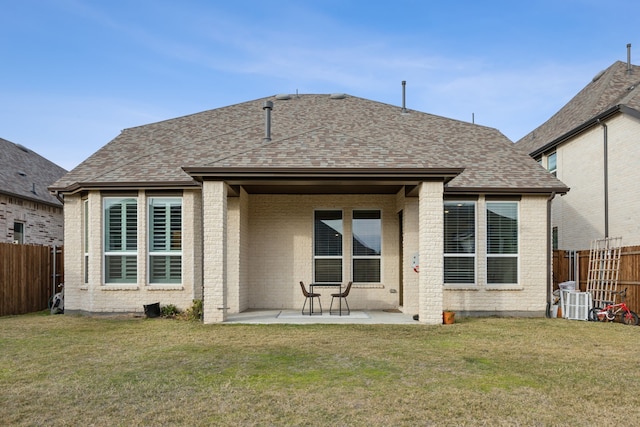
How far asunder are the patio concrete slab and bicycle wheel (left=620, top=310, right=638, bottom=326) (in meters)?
4.86

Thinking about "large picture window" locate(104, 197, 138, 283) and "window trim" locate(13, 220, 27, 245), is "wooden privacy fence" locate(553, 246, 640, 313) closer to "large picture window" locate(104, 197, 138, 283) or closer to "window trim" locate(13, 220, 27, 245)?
"large picture window" locate(104, 197, 138, 283)

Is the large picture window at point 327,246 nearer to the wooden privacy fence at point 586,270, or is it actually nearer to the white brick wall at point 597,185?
the wooden privacy fence at point 586,270

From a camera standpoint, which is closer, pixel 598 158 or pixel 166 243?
pixel 166 243

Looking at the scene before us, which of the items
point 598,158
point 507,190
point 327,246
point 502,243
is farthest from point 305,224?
point 598,158

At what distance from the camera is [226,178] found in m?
9.67

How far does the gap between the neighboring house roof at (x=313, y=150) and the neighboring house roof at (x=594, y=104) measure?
8.65 feet

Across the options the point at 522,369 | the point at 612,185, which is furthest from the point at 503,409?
the point at 612,185

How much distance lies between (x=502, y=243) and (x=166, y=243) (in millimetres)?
8240

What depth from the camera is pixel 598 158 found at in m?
14.0

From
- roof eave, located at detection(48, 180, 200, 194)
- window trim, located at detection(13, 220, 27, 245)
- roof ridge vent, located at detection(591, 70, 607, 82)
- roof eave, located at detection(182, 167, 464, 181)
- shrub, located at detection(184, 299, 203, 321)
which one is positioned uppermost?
roof ridge vent, located at detection(591, 70, 607, 82)

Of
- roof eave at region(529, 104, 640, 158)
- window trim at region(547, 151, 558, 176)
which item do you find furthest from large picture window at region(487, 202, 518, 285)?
window trim at region(547, 151, 558, 176)

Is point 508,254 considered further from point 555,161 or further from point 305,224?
point 555,161

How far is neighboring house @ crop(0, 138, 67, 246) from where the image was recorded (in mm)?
16438

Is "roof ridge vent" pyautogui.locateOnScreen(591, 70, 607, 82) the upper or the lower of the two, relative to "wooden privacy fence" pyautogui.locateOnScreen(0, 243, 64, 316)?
upper
